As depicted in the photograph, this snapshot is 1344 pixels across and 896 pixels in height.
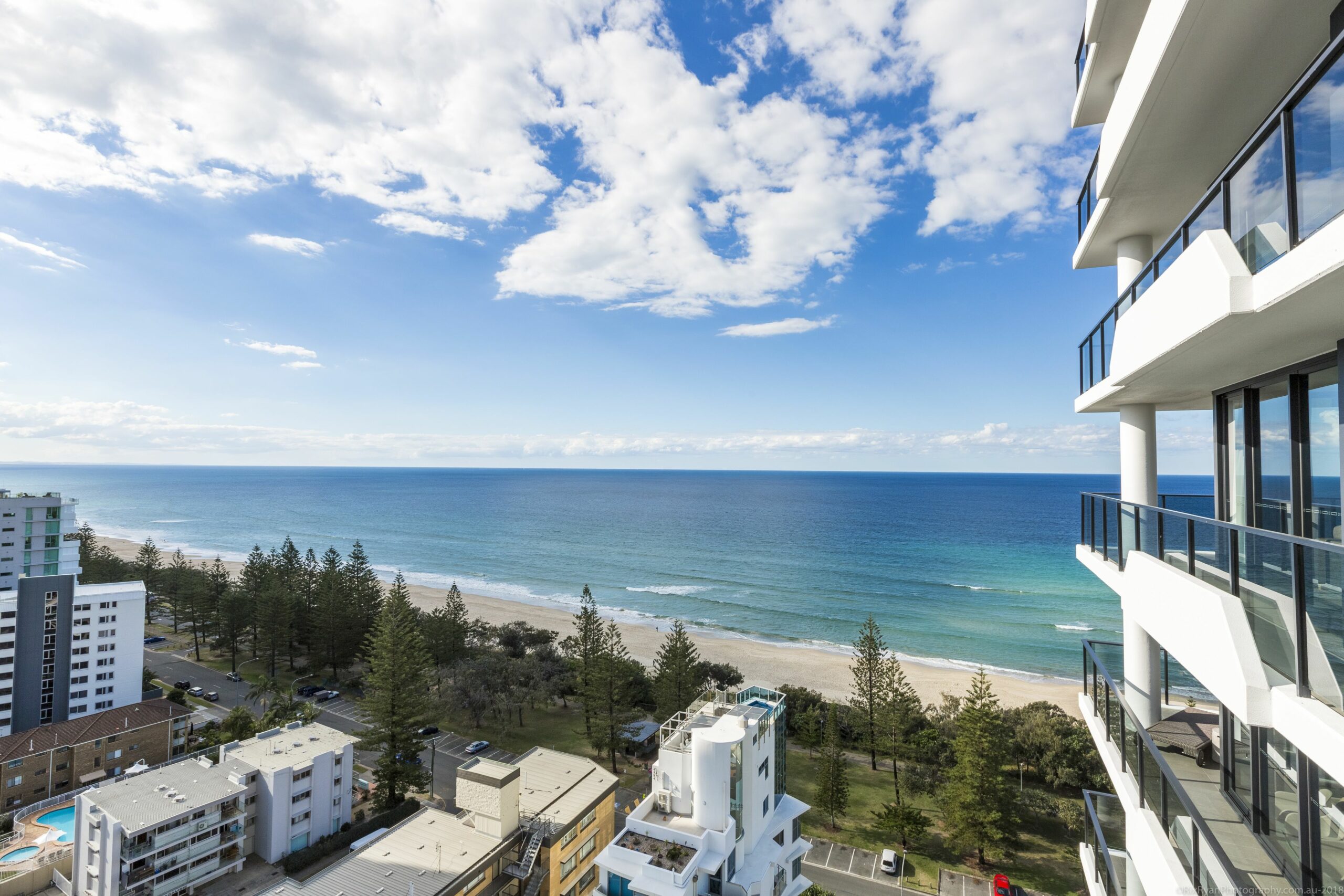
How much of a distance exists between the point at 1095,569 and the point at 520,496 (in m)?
142

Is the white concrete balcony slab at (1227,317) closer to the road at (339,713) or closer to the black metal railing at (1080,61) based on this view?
the black metal railing at (1080,61)

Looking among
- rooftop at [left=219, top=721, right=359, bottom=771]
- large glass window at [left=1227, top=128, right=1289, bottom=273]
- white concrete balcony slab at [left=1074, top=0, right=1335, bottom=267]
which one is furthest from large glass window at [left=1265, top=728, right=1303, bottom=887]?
rooftop at [left=219, top=721, right=359, bottom=771]

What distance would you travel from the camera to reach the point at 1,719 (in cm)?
1941

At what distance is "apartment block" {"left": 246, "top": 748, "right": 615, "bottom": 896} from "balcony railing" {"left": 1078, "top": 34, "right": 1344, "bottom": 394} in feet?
44.8

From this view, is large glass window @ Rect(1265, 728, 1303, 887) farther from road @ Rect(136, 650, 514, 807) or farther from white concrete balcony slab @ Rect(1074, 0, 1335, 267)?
road @ Rect(136, 650, 514, 807)

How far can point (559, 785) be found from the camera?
14.1m

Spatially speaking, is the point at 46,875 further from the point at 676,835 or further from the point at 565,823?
the point at 676,835

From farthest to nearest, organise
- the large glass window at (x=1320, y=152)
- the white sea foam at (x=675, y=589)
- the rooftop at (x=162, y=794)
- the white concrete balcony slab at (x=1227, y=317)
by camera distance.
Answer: the white sea foam at (x=675, y=589)
the rooftop at (x=162, y=794)
the white concrete balcony slab at (x=1227, y=317)
the large glass window at (x=1320, y=152)

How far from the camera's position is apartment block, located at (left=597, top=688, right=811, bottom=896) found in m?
10.0

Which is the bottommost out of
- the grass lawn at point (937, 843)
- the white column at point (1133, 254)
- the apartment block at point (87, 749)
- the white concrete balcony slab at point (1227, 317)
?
the grass lawn at point (937, 843)

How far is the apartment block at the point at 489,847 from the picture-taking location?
1091cm

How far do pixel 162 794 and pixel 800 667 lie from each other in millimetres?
25796

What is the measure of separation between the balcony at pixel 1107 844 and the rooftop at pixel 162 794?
1747 centimetres

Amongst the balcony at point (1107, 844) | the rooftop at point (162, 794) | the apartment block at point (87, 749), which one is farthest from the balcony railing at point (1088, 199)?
the apartment block at point (87, 749)
